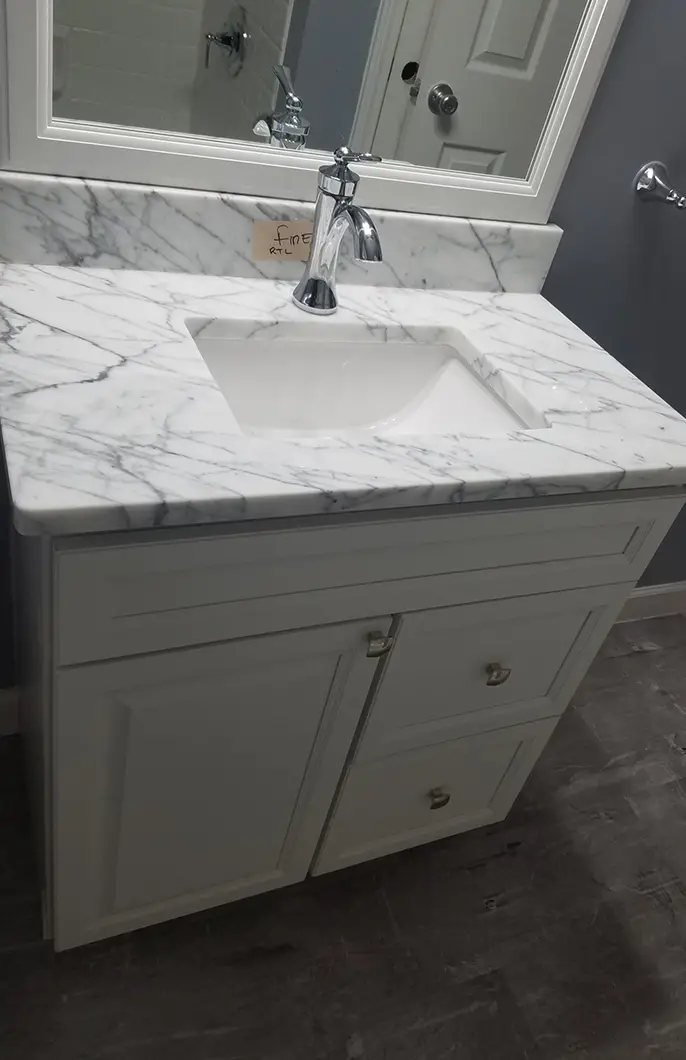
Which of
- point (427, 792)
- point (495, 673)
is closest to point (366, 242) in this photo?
point (495, 673)

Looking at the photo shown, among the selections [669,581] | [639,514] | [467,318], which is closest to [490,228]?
[467,318]

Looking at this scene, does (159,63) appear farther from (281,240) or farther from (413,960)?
(413,960)

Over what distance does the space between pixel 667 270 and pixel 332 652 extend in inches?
38.5

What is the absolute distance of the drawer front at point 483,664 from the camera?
3.36 feet

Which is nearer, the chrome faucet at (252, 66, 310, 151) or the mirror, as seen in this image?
the mirror

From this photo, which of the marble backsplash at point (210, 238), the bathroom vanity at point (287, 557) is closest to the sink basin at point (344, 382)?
the bathroom vanity at point (287, 557)

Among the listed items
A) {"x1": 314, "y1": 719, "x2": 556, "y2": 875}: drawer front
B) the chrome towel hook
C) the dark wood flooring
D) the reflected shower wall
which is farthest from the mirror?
the dark wood flooring

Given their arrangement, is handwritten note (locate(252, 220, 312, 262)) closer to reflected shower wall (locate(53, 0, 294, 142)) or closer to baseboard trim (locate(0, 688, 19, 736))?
reflected shower wall (locate(53, 0, 294, 142))

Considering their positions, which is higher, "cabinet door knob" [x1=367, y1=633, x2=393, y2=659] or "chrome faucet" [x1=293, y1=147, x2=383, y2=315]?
"chrome faucet" [x1=293, y1=147, x2=383, y2=315]

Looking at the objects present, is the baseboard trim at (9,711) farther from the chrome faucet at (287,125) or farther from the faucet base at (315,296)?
the chrome faucet at (287,125)

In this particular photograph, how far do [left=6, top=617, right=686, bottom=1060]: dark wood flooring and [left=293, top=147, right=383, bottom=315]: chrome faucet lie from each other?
0.93 meters

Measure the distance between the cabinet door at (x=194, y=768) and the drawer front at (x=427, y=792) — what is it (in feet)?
0.19

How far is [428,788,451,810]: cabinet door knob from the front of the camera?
1278mm

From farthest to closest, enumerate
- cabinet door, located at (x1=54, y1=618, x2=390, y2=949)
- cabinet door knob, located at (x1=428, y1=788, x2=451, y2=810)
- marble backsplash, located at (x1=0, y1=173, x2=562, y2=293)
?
cabinet door knob, located at (x1=428, y1=788, x2=451, y2=810) → marble backsplash, located at (x1=0, y1=173, x2=562, y2=293) → cabinet door, located at (x1=54, y1=618, x2=390, y2=949)
